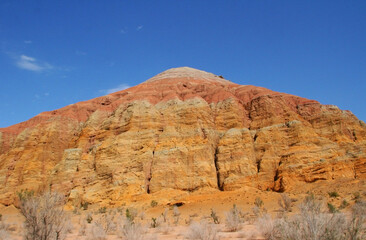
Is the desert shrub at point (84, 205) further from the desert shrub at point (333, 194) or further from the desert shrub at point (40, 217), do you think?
the desert shrub at point (333, 194)

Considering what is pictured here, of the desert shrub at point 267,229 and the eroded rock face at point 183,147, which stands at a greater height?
the eroded rock face at point 183,147

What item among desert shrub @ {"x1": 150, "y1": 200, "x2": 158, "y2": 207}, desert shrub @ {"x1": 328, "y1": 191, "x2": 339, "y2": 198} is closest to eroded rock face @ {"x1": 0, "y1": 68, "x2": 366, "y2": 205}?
desert shrub @ {"x1": 150, "y1": 200, "x2": 158, "y2": 207}

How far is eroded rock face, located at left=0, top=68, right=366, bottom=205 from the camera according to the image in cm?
2808

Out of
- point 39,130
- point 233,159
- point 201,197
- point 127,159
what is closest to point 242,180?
point 233,159

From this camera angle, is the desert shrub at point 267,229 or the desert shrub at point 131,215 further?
the desert shrub at point 131,215

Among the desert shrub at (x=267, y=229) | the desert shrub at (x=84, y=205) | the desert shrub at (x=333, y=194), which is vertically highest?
the desert shrub at (x=84, y=205)

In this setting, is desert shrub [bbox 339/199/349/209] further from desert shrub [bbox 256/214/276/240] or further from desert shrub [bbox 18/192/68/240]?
desert shrub [bbox 18/192/68/240]

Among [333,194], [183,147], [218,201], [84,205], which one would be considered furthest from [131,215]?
[333,194]

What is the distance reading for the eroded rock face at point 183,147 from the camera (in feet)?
92.1

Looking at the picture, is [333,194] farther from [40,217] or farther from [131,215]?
[40,217]

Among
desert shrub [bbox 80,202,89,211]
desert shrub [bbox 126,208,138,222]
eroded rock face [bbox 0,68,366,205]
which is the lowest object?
desert shrub [bbox 126,208,138,222]

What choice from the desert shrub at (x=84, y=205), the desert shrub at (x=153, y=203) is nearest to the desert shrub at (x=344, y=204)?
the desert shrub at (x=153, y=203)

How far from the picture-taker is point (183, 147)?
103 ft

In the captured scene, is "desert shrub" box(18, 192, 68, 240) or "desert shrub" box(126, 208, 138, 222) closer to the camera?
"desert shrub" box(18, 192, 68, 240)
